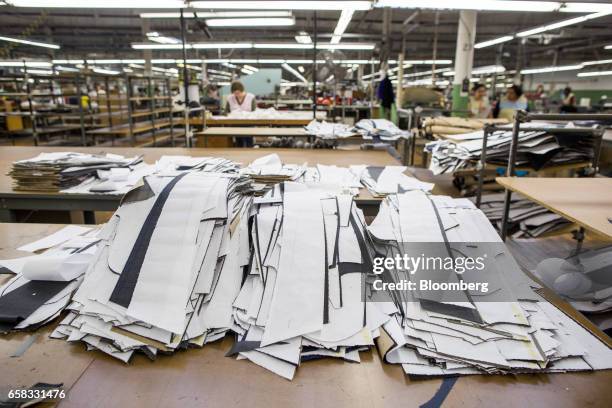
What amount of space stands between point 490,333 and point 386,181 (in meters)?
1.12

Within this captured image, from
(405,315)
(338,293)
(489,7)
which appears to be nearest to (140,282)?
(338,293)

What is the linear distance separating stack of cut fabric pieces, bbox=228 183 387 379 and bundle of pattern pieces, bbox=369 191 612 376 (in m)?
0.06

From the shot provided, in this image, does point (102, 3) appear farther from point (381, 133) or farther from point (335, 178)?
point (381, 133)

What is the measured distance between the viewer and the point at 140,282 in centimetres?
80

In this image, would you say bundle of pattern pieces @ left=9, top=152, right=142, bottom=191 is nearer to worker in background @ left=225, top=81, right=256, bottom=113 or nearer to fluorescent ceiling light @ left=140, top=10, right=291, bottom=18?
fluorescent ceiling light @ left=140, top=10, right=291, bottom=18

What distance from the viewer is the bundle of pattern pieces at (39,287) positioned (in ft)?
2.64

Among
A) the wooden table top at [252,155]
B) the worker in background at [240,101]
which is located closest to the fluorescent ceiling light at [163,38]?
the worker in background at [240,101]

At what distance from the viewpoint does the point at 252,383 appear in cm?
67

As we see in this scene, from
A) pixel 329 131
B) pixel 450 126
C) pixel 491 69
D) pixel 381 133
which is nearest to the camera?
pixel 381 133

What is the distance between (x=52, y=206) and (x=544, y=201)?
6.59 feet

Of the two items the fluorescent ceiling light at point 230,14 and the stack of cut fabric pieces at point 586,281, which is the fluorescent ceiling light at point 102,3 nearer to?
the fluorescent ceiling light at point 230,14

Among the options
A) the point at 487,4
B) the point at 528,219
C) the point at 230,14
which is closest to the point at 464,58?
the point at 230,14

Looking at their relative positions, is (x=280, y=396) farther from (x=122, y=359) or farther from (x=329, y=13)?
(x=329, y=13)

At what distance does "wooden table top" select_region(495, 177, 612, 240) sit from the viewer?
104cm
